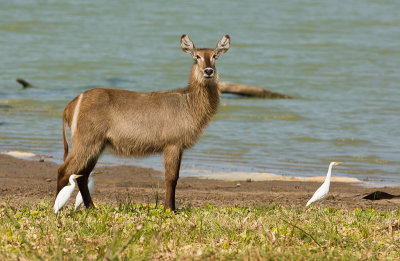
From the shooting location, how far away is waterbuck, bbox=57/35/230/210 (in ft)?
21.2

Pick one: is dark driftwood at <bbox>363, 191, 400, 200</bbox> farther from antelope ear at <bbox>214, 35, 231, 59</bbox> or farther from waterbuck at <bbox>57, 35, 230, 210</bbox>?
antelope ear at <bbox>214, 35, 231, 59</bbox>

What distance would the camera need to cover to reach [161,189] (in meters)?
8.23

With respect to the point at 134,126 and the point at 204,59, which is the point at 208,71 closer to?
the point at 204,59

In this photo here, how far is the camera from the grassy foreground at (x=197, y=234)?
431 centimetres

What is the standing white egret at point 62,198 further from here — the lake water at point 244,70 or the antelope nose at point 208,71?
the lake water at point 244,70

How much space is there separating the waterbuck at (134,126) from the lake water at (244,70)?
3016 millimetres

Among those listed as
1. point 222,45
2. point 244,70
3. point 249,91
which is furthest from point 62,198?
point 244,70

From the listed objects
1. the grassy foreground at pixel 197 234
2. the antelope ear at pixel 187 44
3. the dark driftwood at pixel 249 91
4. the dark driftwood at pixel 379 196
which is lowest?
the dark driftwood at pixel 249 91

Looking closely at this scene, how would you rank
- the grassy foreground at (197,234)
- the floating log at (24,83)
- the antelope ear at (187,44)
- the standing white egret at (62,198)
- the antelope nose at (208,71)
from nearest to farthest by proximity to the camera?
the grassy foreground at (197,234) < the standing white egret at (62,198) < the antelope nose at (208,71) < the antelope ear at (187,44) < the floating log at (24,83)

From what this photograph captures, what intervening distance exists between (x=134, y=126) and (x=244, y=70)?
16853mm

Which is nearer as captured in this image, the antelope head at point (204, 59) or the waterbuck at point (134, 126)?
the waterbuck at point (134, 126)

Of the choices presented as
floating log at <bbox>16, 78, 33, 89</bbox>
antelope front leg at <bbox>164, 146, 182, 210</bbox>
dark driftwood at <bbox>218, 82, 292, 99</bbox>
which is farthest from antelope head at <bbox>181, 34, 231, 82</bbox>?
floating log at <bbox>16, 78, 33, 89</bbox>

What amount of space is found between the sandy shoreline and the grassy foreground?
0.83 metres

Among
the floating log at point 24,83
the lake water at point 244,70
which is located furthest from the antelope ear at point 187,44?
the floating log at point 24,83
